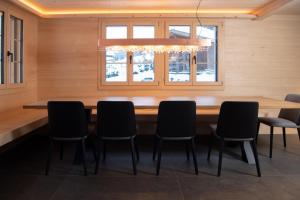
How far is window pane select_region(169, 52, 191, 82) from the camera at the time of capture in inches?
215

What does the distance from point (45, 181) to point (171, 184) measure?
1.35 m

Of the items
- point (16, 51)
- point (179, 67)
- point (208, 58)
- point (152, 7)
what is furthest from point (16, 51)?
point (208, 58)

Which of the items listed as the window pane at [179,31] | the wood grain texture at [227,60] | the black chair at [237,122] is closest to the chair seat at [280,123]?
the black chair at [237,122]

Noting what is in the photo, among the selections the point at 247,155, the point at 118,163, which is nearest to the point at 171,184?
the point at 118,163

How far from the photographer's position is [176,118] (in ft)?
10.6

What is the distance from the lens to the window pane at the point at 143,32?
214 inches

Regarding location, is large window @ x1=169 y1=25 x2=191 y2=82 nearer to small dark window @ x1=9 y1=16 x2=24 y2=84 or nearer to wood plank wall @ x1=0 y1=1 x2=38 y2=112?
wood plank wall @ x1=0 y1=1 x2=38 y2=112

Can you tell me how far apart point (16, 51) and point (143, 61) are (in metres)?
2.19

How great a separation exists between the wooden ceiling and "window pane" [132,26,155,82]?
32cm

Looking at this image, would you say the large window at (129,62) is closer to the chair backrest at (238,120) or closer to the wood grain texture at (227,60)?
the wood grain texture at (227,60)

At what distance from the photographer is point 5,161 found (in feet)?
12.4

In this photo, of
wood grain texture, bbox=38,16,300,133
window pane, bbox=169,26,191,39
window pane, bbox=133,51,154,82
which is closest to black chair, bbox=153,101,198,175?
wood grain texture, bbox=38,16,300,133

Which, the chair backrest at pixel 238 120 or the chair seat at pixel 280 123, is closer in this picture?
the chair backrest at pixel 238 120

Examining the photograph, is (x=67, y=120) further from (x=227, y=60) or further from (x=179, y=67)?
(x=227, y=60)
